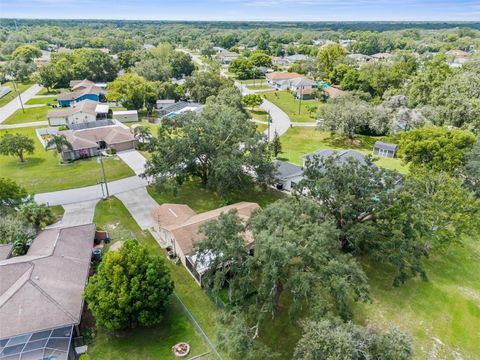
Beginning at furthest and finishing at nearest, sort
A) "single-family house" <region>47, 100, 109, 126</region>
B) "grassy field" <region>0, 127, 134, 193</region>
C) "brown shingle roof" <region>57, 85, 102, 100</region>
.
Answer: "brown shingle roof" <region>57, 85, 102, 100</region> → "single-family house" <region>47, 100, 109, 126</region> → "grassy field" <region>0, 127, 134, 193</region>

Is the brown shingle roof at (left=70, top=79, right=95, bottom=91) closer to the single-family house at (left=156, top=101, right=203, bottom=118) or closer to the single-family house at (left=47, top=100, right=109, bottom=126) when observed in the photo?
the single-family house at (left=47, top=100, right=109, bottom=126)

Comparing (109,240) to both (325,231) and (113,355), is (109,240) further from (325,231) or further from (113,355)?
(325,231)

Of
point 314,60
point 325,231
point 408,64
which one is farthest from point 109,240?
point 314,60

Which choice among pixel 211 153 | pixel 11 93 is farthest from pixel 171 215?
pixel 11 93

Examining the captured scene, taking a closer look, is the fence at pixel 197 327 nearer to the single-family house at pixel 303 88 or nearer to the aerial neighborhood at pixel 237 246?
the aerial neighborhood at pixel 237 246

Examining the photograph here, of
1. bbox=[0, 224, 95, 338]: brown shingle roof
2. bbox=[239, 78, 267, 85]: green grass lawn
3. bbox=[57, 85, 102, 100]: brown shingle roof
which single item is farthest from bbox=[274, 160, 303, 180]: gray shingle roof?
bbox=[239, 78, 267, 85]: green grass lawn

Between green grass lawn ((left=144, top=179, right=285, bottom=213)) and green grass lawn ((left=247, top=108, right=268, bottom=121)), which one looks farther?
green grass lawn ((left=247, top=108, right=268, bottom=121))

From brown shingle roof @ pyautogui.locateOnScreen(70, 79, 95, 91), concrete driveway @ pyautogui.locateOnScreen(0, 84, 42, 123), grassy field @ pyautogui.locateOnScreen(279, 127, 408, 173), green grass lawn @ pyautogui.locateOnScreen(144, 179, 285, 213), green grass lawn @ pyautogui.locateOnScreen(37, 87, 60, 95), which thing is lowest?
grassy field @ pyautogui.locateOnScreen(279, 127, 408, 173)
